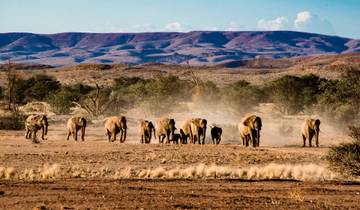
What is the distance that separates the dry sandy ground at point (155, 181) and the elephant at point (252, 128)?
2.55 m

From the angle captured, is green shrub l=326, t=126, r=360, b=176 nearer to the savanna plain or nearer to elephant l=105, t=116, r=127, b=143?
the savanna plain

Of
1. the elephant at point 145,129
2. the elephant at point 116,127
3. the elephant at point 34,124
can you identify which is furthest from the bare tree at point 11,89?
the elephant at point 145,129

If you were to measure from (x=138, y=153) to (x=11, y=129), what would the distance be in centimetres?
1929

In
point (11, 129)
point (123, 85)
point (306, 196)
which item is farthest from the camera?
point (123, 85)

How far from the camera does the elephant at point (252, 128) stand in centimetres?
3584

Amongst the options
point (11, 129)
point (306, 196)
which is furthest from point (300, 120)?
point (306, 196)

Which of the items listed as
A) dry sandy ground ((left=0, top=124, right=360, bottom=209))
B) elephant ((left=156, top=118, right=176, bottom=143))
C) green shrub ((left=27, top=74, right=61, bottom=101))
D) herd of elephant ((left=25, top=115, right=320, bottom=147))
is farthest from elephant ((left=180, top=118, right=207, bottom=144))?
green shrub ((left=27, top=74, right=61, bottom=101))

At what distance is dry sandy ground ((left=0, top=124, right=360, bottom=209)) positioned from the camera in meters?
16.1

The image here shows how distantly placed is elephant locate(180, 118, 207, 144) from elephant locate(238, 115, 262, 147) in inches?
95.6

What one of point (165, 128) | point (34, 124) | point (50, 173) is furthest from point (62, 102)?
point (50, 173)

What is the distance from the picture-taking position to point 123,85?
3250 inches

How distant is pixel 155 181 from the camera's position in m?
20.8

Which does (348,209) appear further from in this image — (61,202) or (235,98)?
(235,98)

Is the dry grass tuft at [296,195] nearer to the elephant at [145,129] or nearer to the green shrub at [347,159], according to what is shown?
the green shrub at [347,159]
